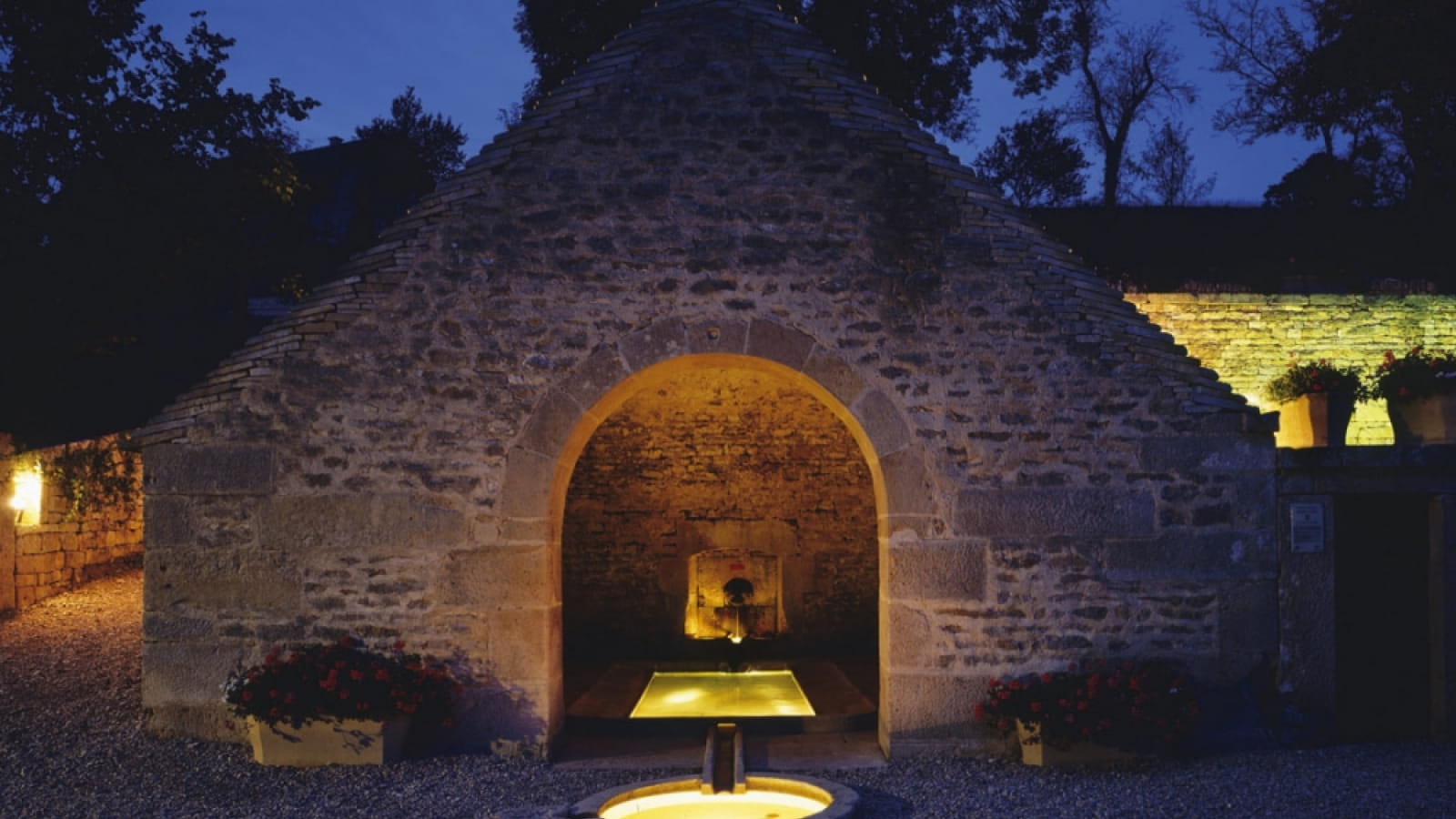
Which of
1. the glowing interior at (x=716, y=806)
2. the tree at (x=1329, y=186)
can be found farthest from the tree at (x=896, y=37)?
the glowing interior at (x=716, y=806)

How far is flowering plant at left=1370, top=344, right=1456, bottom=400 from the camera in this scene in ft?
23.4

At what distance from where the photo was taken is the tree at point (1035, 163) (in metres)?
22.0

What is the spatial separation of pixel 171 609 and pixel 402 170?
66.7 ft

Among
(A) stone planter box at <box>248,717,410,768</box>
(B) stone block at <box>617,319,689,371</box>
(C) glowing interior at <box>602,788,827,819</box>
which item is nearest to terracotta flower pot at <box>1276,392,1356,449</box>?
(B) stone block at <box>617,319,689,371</box>

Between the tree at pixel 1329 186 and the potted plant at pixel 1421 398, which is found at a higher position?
the tree at pixel 1329 186

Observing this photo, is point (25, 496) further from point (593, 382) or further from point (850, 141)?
point (850, 141)

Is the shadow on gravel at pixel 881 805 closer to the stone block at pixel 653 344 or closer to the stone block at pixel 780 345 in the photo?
the stone block at pixel 780 345

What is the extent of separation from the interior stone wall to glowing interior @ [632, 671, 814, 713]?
3.79 feet

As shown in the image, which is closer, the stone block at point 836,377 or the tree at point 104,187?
the stone block at point 836,377

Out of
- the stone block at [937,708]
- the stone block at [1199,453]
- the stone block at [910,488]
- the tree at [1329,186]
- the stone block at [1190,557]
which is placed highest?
the tree at [1329,186]

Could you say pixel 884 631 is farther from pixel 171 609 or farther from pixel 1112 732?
pixel 171 609

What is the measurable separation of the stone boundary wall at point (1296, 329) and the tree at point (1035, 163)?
12138mm

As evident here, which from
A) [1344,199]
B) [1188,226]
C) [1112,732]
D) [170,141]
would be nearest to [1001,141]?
[1188,226]

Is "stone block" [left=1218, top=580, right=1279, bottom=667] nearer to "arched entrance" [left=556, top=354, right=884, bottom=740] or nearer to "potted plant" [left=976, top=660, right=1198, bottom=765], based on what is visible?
"potted plant" [left=976, top=660, right=1198, bottom=765]
